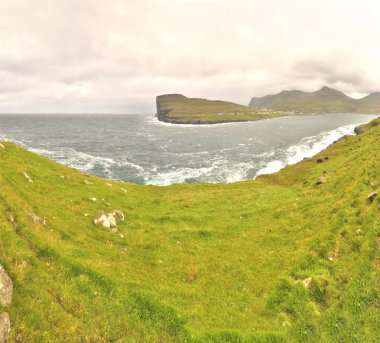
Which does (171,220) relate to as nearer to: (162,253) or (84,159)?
(162,253)

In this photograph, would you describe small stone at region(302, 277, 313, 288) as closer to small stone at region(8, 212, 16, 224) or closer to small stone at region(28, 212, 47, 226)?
small stone at region(8, 212, 16, 224)

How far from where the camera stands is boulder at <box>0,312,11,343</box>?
8.98 meters

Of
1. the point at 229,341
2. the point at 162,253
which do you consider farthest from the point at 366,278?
the point at 162,253

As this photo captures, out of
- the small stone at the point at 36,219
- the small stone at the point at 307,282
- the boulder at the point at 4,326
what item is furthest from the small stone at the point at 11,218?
the small stone at the point at 307,282

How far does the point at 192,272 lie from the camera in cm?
1970

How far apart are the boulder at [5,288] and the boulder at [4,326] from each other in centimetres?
60

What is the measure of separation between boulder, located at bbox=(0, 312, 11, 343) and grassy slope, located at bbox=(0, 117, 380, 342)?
0.95 ft

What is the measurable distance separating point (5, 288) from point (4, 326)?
176cm

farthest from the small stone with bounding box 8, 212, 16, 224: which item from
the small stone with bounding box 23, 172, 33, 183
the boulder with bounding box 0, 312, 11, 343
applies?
the small stone with bounding box 23, 172, 33, 183

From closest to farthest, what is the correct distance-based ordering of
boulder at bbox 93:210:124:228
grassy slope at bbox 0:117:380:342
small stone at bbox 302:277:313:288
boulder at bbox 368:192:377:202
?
grassy slope at bbox 0:117:380:342 → small stone at bbox 302:277:313:288 → boulder at bbox 368:192:377:202 → boulder at bbox 93:210:124:228

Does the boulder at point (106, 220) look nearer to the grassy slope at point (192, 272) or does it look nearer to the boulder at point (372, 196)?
the grassy slope at point (192, 272)

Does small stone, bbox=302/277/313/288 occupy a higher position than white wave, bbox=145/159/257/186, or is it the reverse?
small stone, bbox=302/277/313/288

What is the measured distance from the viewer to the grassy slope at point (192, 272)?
39.5 feet

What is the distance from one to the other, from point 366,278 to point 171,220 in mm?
20497
